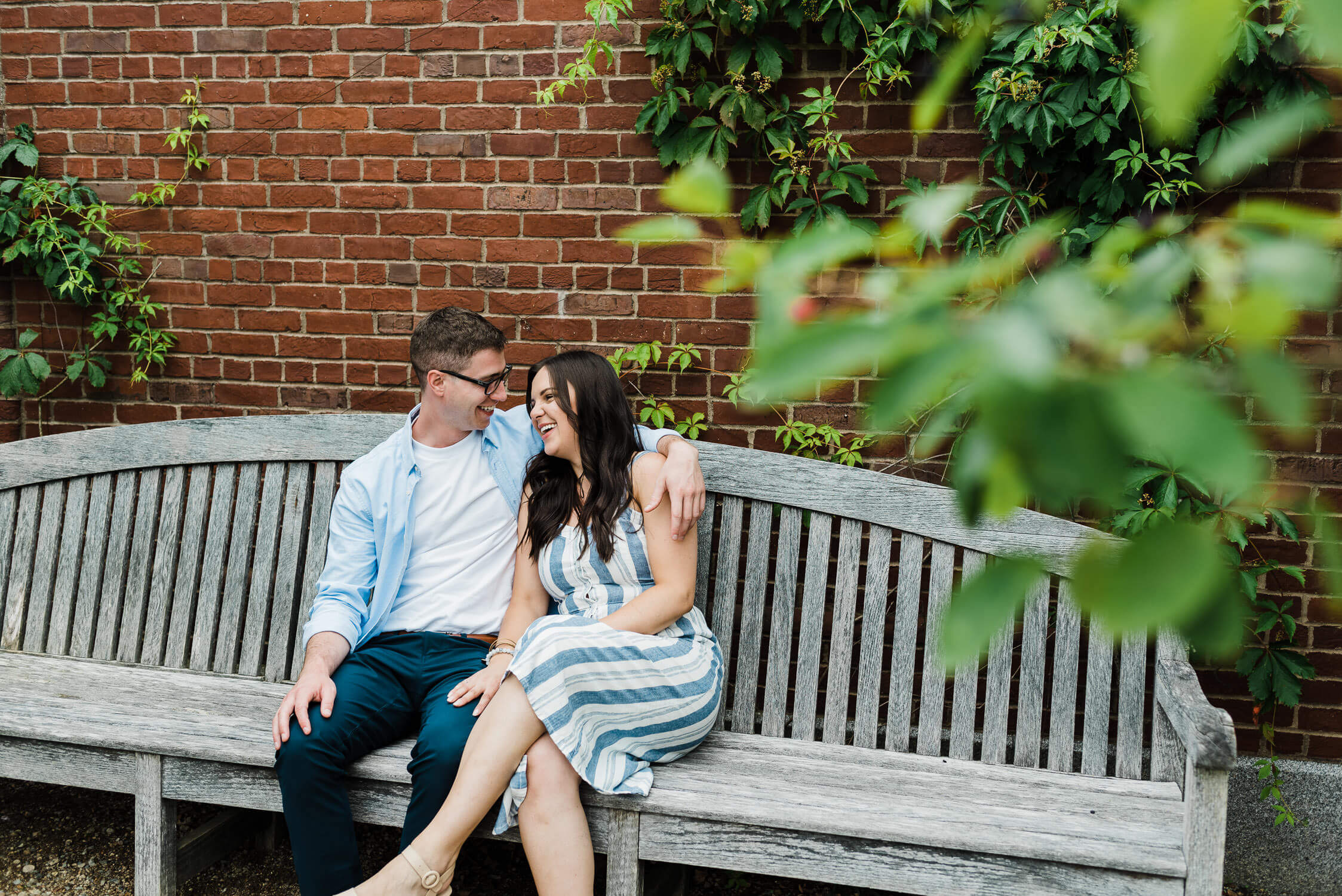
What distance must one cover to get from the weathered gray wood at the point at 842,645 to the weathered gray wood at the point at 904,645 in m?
0.12

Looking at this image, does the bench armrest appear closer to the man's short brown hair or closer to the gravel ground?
the gravel ground

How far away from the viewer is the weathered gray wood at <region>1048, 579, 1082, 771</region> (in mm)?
2504

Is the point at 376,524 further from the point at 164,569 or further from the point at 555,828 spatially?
the point at 555,828

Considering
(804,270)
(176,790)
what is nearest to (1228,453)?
(804,270)

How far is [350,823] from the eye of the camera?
7.49ft

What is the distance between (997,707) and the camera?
2539 mm

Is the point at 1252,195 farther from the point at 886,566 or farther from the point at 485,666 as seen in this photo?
the point at 485,666

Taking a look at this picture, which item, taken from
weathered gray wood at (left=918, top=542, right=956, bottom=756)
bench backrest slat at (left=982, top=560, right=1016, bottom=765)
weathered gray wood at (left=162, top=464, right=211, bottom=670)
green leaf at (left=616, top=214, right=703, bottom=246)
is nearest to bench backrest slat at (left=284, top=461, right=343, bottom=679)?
weathered gray wood at (left=162, top=464, right=211, bottom=670)

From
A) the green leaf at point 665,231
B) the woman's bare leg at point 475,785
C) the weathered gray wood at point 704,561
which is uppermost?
the green leaf at point 665,231

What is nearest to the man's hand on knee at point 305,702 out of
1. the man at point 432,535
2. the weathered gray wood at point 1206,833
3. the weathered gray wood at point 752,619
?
the man at point 432,535

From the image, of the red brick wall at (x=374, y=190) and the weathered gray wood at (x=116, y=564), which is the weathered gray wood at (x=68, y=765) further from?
the red brick wall at (x=374, y=190)

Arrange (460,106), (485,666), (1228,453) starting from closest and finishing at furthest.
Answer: (1228,453)
(485,666)
(460,106)

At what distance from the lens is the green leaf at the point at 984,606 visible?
1.36ft

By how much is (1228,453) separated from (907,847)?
196cm
